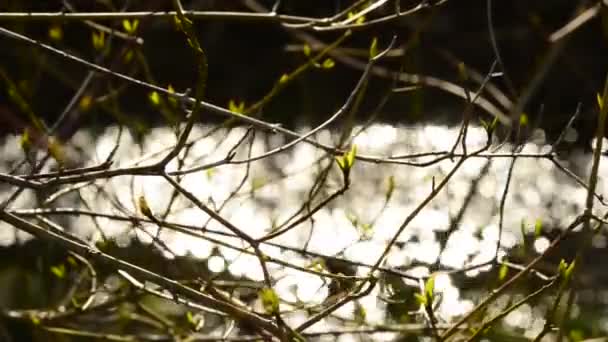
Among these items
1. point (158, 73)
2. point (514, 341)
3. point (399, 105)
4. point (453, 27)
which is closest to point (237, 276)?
point (514, 341)

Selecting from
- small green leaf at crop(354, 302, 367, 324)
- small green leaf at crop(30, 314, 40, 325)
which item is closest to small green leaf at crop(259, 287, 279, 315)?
small green leaf at crop(354, 302, 367, 324)

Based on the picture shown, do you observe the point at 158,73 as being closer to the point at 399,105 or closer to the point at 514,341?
the point at 399,105

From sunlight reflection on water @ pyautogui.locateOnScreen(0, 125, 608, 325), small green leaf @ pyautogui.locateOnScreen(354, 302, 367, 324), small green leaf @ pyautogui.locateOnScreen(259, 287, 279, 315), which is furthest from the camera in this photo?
sunlight reflection on water @ pyautogui.locateOnScreen(0, 125, 608, 325)

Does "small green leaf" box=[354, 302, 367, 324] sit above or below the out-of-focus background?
below

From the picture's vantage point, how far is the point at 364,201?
130 inches

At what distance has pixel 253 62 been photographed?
4.88 metres

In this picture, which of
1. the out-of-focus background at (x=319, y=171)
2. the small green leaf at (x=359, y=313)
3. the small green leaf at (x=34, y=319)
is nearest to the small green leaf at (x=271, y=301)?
the out-of-focus background at (x=319, y=171)

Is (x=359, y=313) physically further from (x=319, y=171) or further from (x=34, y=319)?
(x=34, y=319)

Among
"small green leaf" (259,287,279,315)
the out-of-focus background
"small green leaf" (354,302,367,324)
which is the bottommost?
"small green leaf" (259,287,279,315)

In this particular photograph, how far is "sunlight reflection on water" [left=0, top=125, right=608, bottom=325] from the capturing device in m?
2.37

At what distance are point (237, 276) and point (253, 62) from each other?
108 inches

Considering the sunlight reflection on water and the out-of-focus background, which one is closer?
the out-of-focus background

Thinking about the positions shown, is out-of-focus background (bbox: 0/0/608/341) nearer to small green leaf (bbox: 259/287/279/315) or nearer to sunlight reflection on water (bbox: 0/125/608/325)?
sunlight reflection on water (bbox: 0/125/608/325)

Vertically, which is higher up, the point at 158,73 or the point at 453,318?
the point at 158,73
